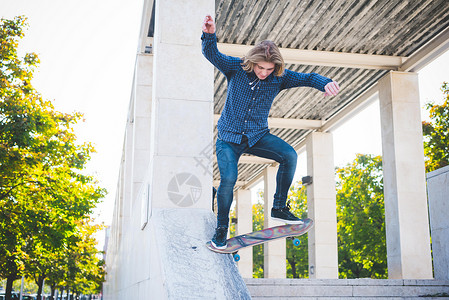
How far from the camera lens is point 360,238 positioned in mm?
32906

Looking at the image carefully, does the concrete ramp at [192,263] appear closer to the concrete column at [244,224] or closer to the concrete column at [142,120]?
the concrete column at [142,120]

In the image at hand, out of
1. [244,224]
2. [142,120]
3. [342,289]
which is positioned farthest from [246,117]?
[244,224]

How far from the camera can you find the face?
462cm

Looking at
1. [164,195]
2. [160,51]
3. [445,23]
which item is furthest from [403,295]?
[445,23]

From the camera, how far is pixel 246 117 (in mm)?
4879

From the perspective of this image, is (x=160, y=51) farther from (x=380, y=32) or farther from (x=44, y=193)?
(x=44, y=193)

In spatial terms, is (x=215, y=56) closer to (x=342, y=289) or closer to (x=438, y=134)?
(x=342, y=289)

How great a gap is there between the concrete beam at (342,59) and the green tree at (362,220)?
749 inches

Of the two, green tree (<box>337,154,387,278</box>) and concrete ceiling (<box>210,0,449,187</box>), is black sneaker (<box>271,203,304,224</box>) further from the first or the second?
green tree (<box>337,154,387,278</box>)

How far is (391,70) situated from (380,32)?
1.56 metres

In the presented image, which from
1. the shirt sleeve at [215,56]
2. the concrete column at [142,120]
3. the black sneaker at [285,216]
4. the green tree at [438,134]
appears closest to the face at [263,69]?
the shirt sleeve at [215,56]

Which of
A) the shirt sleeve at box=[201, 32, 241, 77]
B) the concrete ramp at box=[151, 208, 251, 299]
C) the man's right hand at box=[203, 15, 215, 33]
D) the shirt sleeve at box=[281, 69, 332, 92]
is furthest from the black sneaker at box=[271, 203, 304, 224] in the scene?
the man's right hand at box=[203, 15, 215, 33]

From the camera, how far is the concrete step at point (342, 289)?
253 inches

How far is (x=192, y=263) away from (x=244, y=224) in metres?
26.4
